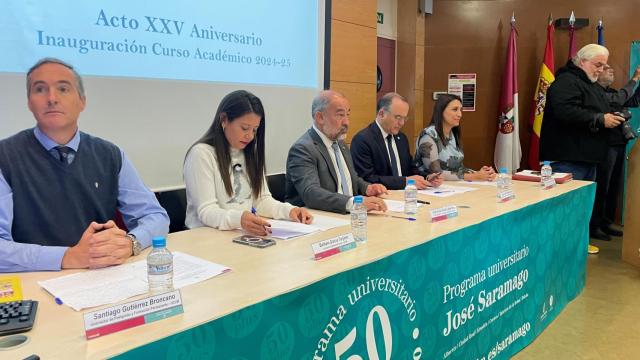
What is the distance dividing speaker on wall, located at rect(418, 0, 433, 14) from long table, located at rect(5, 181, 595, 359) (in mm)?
3184

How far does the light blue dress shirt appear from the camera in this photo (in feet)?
4.63

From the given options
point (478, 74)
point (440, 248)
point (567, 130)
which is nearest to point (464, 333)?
point (440, 248)

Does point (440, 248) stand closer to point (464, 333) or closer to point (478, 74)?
point (464, 333)

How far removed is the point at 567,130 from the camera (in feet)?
12.5

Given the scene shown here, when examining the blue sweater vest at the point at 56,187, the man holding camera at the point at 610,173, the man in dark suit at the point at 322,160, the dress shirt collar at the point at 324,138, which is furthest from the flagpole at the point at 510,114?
the blue sweater vest at the point at 56,187

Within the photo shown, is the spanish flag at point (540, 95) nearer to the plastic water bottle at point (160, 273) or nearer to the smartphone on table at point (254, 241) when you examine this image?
the smartphone on table at point (254, 241)

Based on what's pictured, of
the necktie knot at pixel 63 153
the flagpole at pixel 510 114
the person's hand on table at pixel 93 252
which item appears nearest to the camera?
the person's hand on table at pixel 93 252

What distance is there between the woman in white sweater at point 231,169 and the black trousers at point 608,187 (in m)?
3.25

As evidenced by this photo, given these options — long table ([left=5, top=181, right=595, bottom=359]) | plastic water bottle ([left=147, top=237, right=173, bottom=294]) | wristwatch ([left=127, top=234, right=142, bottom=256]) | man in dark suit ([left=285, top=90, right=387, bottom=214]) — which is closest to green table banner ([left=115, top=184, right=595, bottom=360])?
long table ([left=5, top=181, right=595, bottom=359])

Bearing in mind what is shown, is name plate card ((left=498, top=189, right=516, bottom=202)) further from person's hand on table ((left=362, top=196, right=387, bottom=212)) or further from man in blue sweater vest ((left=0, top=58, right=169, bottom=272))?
man in blue sweater vest ((left=0, top=58, right=169, bottom=272))

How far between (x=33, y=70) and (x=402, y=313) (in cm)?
143

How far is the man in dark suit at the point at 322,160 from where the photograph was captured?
2.45 metres

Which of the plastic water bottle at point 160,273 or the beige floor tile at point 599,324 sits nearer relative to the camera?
the plastic water bottle at point 160,273

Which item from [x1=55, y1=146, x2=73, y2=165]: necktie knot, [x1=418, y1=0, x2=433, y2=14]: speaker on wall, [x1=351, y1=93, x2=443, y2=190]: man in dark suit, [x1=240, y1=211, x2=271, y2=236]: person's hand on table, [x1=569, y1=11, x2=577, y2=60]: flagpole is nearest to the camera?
[x1=55, y1=146, x2=73, y2=165]: necktie knot
